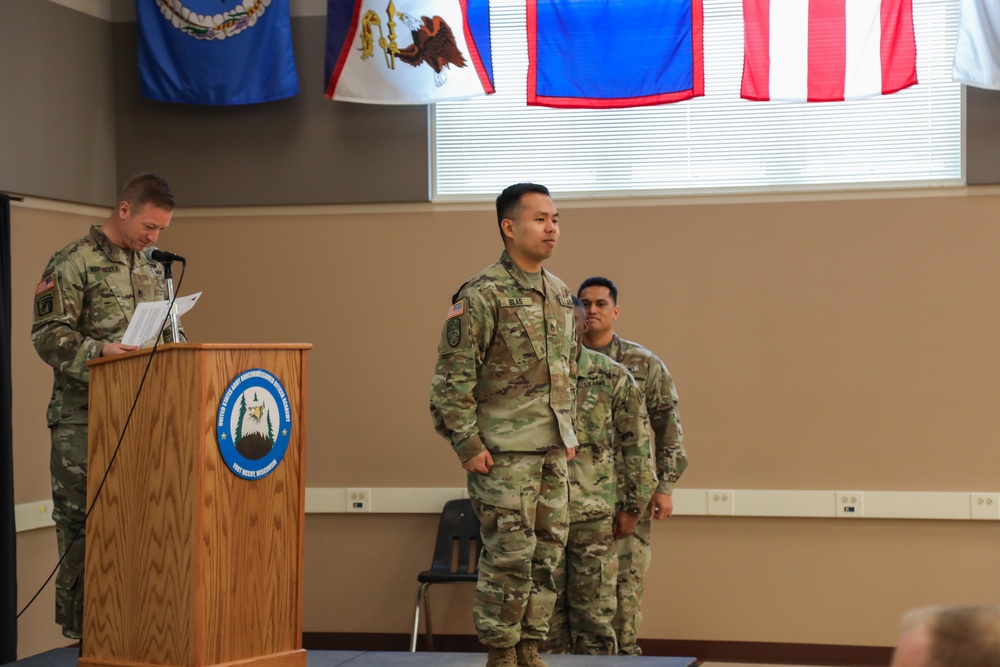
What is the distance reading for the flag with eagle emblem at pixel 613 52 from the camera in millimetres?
A: 5094

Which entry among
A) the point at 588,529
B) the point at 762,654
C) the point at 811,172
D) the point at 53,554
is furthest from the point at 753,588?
the point at 53,554

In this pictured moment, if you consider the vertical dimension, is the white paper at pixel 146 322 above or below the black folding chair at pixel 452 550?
above

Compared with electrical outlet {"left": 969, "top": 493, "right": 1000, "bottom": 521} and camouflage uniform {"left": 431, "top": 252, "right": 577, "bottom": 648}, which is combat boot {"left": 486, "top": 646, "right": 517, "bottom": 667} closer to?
camouflage uniform {"left": 431, "top": 252, "right": 577, "bottom": 648}

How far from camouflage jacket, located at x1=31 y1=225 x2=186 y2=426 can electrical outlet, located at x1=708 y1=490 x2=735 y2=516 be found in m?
2.92

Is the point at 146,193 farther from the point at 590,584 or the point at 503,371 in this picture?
the point at 590,584

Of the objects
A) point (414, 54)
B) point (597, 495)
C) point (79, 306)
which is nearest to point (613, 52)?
point (414, 54)

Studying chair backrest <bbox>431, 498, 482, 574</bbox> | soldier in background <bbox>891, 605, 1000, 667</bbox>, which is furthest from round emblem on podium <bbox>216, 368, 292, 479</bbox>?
chair backrest <bbox>431, 498, 482, 574</bbox>

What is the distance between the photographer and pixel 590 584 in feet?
12.1

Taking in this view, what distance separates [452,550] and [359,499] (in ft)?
1.97

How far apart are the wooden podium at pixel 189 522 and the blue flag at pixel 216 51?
293 cm

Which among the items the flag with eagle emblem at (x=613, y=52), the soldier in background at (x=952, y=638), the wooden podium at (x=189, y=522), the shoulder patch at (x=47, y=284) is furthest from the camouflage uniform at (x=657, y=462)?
the soldier in background at (x=952, y=638)

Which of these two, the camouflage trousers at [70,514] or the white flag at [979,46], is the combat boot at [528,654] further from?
the white flag at [979,46]

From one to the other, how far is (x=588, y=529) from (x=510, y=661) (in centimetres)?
85

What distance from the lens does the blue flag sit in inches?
211
